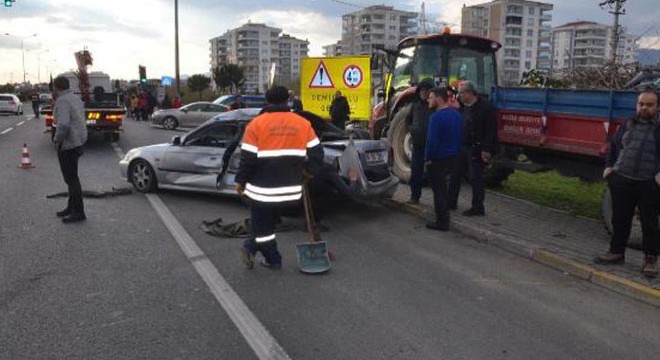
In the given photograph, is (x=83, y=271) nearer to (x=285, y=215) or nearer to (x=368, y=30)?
(x=285, y=215)

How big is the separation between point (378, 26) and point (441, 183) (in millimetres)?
115427

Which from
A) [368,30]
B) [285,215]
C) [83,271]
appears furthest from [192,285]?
[368,30]

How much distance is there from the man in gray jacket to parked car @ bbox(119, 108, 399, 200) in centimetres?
186

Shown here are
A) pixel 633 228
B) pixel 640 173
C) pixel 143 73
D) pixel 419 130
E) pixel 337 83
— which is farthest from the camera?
pixel 143 73

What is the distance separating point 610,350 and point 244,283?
10.0ft

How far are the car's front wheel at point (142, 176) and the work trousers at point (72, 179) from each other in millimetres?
1933

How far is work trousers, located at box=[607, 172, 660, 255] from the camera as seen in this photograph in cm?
563

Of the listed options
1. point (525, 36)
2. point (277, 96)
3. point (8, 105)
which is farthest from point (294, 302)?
point (525, 36)

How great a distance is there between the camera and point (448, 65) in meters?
11.2

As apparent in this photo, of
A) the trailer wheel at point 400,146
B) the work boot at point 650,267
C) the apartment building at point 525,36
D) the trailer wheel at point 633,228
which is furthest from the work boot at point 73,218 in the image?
the apartment building at point 525,36

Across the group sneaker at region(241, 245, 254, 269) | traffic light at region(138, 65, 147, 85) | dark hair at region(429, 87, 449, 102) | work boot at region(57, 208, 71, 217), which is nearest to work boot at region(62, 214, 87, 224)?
work boot at region(57, 208, 71, 217)

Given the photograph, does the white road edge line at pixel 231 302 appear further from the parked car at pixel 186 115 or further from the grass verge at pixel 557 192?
the parked car at pixel 186 115

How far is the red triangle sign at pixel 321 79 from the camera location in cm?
1738

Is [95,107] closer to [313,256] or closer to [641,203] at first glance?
[313,256]
